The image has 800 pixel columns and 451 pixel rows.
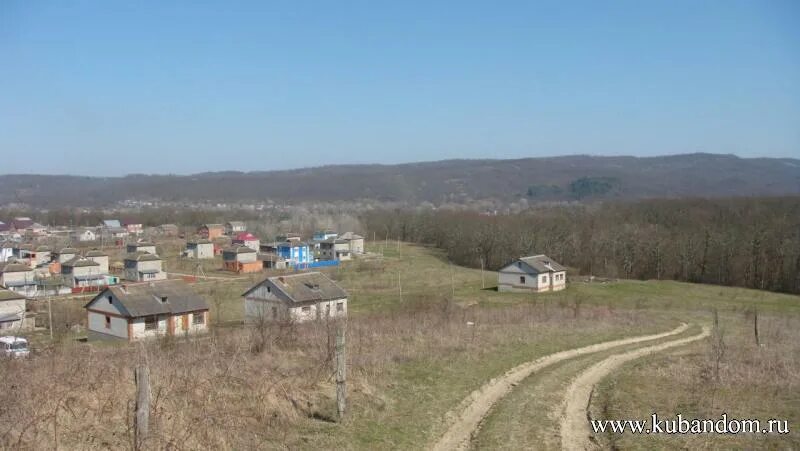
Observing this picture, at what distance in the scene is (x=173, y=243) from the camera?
283 ft

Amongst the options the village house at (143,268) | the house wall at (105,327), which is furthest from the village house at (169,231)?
→ the house wall at (105,327)

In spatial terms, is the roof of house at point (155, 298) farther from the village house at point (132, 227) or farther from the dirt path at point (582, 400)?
the village house at point (132, 227)

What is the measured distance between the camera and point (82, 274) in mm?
53125

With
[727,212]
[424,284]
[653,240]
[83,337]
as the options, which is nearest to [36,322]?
[83,337]

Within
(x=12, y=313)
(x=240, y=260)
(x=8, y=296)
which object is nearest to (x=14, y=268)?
(x=8, y=296)

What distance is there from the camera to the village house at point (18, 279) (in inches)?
1939

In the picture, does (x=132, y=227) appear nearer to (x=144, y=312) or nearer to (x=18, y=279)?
(x=18, y=279)

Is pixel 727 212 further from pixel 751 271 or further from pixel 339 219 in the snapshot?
pixel 339 219

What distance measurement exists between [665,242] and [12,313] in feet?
159

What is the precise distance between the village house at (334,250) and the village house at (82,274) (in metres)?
23.8

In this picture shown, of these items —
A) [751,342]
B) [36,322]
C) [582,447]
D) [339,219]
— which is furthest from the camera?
[339,219]

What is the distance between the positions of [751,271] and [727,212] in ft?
99.0

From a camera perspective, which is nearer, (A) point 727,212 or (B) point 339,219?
(A) point 727,212

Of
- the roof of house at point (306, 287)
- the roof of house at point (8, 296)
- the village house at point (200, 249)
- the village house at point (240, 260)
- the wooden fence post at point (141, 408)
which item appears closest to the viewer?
the wooden fence post at point (141, 408)
